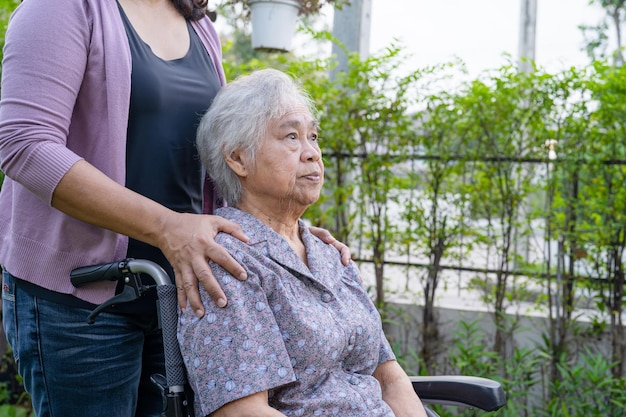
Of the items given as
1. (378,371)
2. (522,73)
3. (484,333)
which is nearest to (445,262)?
(484,333)

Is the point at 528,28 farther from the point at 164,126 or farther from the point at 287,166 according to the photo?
the point at 164,126

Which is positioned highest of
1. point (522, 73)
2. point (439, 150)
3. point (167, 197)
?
point (522, 73)

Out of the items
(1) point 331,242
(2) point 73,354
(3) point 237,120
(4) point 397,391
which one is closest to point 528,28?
(1) point 331,242

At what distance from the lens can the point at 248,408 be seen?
1683 mm

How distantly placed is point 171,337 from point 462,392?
928 mm

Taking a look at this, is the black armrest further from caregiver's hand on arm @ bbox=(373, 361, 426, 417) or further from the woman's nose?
the woman's nose

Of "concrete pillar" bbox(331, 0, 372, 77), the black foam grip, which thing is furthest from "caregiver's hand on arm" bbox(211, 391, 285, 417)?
"concrete pillar" bbox(331, 0, 372, 77)

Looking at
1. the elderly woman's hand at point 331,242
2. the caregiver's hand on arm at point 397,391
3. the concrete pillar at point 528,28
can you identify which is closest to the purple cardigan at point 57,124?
the elderly woman's hand at point 331,242

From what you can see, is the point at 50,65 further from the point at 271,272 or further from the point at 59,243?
the point at 271,272

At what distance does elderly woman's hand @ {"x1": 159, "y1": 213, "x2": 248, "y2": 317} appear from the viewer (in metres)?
1.63

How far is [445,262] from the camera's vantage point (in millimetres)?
4594

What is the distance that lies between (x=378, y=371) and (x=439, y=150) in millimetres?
2416

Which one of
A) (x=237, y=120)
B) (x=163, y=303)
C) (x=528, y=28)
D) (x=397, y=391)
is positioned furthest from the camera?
(x=528, y=28)

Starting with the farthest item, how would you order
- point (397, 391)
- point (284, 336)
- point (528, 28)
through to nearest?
point (528, 28) < point (397, 391) < point (284, 336)
